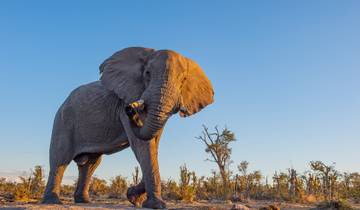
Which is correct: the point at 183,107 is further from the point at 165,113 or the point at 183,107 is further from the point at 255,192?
the point at 255,192

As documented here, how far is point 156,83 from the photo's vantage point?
652cm

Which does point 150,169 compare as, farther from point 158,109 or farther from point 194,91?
point 194,91

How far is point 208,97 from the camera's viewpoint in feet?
26.0

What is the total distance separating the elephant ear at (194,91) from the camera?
7.04 meters

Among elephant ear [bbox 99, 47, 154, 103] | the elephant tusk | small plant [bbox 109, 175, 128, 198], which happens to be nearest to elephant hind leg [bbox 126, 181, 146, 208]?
elephant ear [bbox 99, 47, 154, 103]

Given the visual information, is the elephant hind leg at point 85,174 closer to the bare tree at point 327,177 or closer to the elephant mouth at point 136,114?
the elephant mouth at point 136,114

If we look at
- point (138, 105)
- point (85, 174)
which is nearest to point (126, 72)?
point (138, 105)

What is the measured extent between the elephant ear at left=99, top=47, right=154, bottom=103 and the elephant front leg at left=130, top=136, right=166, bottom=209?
3.01 ft

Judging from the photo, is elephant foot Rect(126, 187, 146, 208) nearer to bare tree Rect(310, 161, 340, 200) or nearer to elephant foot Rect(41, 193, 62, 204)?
elephant foot Rect(41, 193, 62, 204)

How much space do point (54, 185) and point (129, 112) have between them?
8.76 feet

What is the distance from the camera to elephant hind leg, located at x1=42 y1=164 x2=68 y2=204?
797cm

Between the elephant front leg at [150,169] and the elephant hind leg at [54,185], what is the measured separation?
2196 millimetres

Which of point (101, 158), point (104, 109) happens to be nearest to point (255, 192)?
point (101, 158)

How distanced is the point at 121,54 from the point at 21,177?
1115 centimetres
